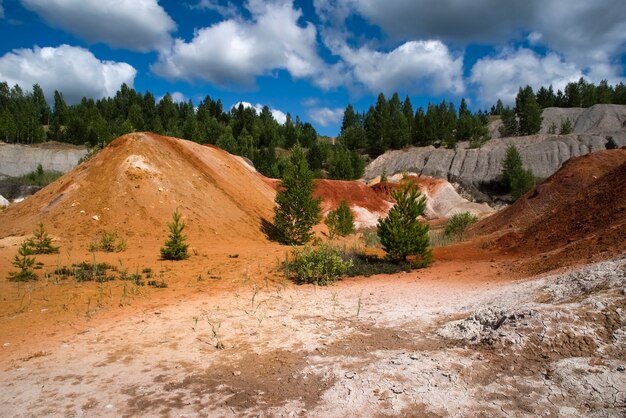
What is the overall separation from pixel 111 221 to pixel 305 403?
16.0 m

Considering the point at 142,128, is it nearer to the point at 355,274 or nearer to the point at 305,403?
the point at 355,274

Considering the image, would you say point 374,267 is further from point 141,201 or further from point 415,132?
point 415,132

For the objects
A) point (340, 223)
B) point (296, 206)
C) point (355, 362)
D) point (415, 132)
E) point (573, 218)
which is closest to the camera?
point (355, 362)

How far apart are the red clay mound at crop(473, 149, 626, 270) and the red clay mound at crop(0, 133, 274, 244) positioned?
12.4 m

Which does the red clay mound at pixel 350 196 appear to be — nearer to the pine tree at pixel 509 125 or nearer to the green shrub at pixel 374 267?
the green shrub at pixel 374 267

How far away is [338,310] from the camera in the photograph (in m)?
Result: 7.82

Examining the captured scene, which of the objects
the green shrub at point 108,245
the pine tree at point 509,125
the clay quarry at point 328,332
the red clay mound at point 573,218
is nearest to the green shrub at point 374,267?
the clay quarry at point 328,332

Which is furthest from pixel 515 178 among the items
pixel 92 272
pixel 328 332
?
pixel 328 332

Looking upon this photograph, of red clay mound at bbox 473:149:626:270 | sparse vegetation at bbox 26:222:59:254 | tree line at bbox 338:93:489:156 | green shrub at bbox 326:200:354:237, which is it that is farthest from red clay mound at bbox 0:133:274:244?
tree line at bbox 338:93:489:156

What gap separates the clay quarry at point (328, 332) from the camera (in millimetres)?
4070

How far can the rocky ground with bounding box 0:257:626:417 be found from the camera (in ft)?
13.0

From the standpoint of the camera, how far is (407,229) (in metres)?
12.6

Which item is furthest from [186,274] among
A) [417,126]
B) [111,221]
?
[417,126]

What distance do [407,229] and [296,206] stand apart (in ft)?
28.1
